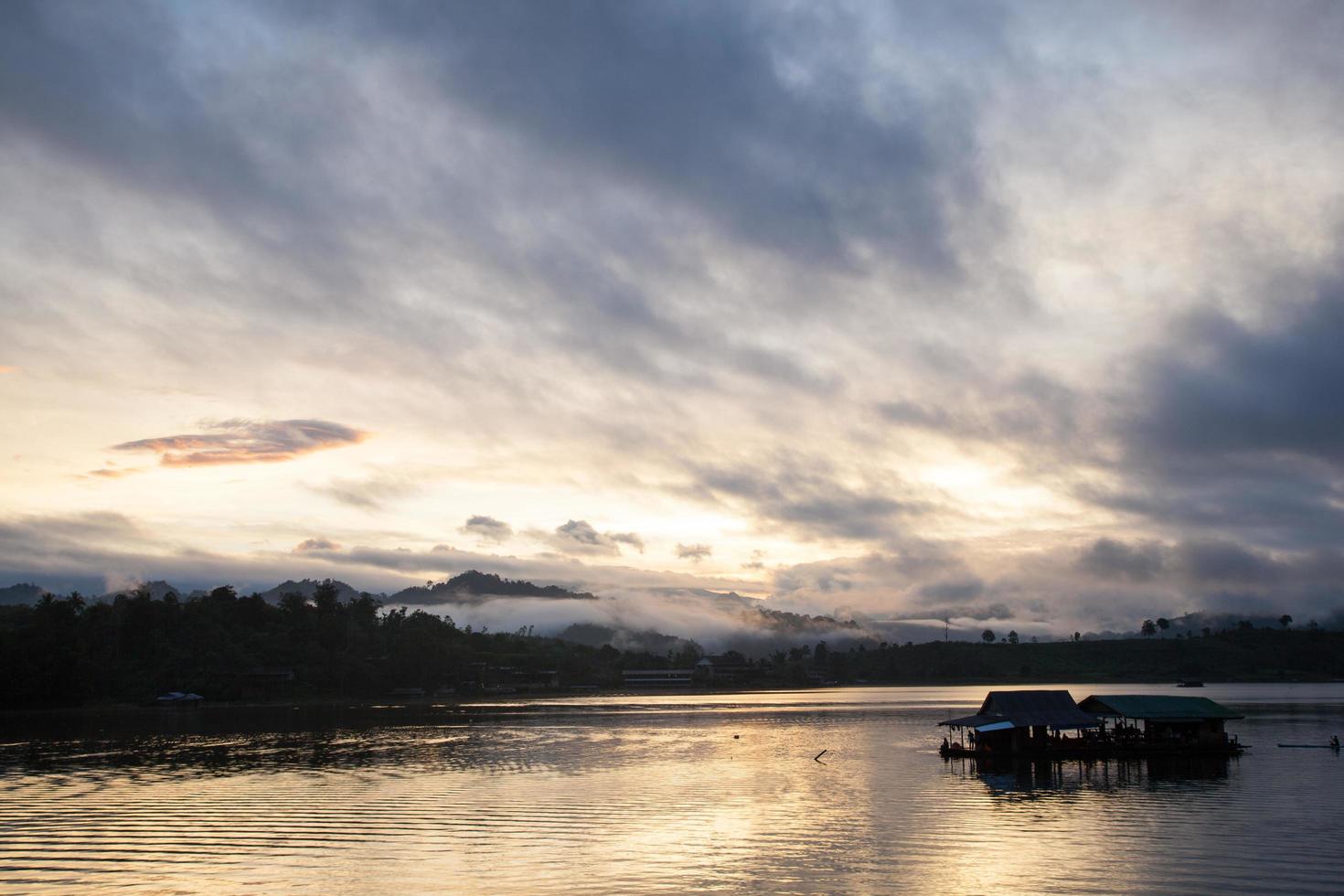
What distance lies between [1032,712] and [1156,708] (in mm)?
10114

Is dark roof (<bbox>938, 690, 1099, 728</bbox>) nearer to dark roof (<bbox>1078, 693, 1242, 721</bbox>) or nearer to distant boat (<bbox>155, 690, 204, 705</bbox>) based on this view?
dark roof (<bbox>1078, 693, 1242, 721</bbox>)

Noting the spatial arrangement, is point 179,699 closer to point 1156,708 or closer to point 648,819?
point 648,819

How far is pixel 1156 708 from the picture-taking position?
69625 millimetres

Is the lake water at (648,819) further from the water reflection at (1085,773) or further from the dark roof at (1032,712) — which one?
the dark roof at (1032,712)

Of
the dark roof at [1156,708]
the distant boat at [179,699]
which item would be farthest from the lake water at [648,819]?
the distant boat at [179,699]

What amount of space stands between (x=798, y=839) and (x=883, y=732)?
63.4 meters

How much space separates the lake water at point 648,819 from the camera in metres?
32.5

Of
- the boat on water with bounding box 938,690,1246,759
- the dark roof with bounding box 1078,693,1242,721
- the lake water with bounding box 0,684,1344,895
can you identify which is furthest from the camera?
the dark roof with bounding box 1078,693,1242,721

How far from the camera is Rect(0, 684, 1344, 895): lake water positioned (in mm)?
32500

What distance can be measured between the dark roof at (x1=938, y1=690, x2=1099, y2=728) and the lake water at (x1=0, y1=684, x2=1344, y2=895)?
11.6 ft

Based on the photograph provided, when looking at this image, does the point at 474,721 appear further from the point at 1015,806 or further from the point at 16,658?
the point at 1015,806

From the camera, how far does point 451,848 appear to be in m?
37.7

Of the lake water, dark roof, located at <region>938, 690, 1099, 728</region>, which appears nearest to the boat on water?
dark roof, located at <region>938, 690, 1099, 728</region>

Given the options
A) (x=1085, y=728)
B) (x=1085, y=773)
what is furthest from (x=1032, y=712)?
(x=1085, y=773)
